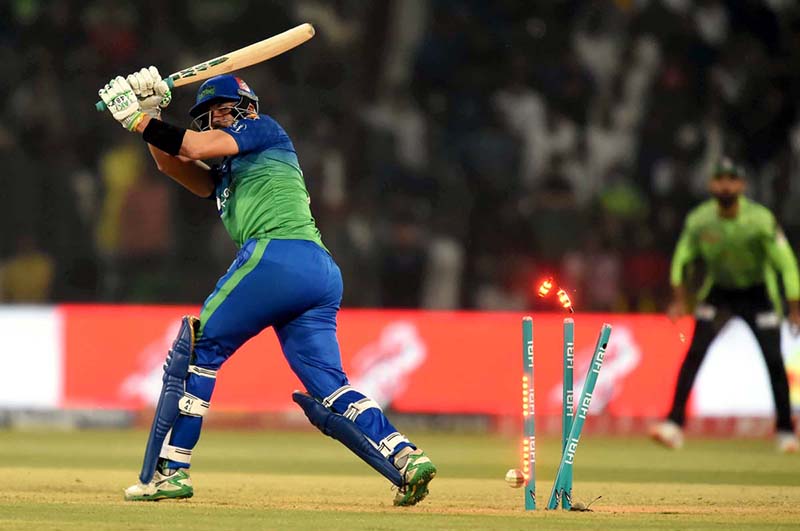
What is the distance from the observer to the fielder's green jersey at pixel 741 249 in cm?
1105

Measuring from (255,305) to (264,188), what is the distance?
0.57 meters

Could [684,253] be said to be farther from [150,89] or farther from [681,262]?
[150,89]

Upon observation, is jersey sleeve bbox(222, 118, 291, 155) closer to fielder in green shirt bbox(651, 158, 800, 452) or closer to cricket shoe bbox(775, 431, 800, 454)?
fielder in green shirt bbox(651, 158, 800, 452)

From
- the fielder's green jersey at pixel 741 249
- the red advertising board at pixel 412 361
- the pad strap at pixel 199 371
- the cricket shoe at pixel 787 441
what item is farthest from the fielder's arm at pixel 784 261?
the pad strap at pixel 199 371

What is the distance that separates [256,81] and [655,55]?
4335 mm

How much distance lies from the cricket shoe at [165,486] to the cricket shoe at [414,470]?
3.41 feet

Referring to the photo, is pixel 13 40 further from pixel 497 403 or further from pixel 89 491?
pixel 89 491

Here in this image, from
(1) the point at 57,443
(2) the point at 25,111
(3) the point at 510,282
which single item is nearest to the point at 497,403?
(3) the point at 510,282

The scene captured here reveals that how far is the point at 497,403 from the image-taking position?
533 inches

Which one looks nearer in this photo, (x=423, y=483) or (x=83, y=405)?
(x=423, y=483)

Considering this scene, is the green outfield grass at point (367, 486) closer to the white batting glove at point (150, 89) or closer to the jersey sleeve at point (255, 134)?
the jersey sleeve at point (255, 134)

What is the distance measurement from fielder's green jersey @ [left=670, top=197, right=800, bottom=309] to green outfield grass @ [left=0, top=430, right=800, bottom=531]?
1.36 metres

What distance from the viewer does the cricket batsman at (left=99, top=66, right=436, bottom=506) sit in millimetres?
6758

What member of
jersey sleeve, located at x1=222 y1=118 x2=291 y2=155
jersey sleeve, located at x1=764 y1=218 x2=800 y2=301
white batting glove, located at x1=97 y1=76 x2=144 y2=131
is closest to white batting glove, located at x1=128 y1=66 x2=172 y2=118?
white batting glove, located at x1=97 y1=76 x2=144 y2=131
